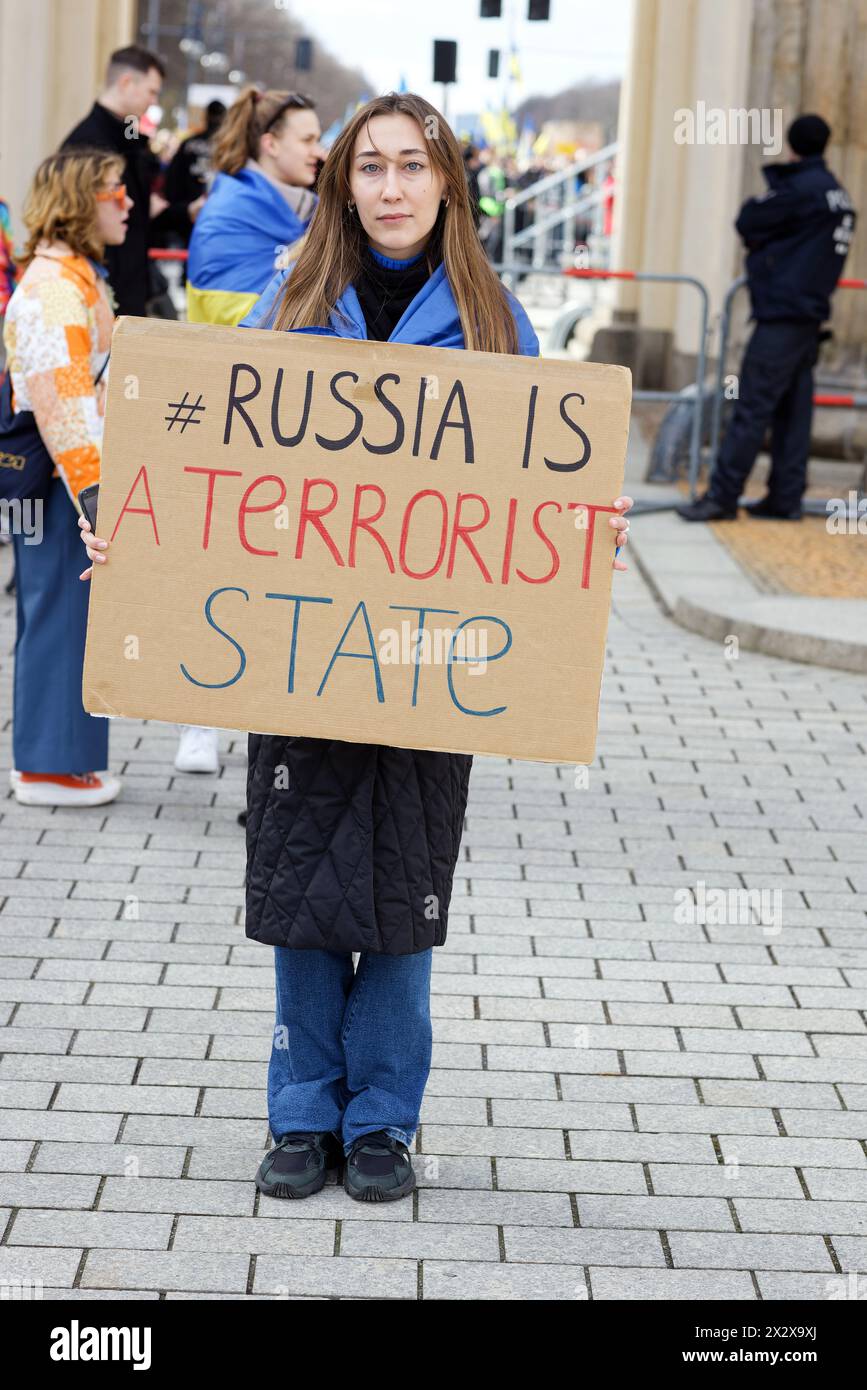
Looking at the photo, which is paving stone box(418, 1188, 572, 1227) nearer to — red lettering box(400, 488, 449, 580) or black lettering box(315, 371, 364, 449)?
red lettering box(400, 488, 449, 580)

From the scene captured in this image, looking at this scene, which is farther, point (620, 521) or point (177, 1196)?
point (177, 1196)

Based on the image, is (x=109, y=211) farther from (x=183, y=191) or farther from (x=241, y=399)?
(x=183, y=191)

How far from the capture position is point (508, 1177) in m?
3.71

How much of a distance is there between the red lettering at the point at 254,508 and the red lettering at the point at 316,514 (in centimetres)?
4

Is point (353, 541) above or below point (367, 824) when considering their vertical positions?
above

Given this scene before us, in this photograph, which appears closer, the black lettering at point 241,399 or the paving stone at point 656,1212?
the black lettering at point 241,399

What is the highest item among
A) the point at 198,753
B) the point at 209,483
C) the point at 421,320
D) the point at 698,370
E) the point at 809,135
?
the point at 809,135

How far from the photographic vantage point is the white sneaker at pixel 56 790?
19.5ft

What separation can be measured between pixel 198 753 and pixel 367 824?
2980 mm

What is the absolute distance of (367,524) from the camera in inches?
130

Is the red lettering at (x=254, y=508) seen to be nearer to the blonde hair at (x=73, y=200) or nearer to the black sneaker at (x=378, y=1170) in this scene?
the black sneaker at (x=378, y=1170)

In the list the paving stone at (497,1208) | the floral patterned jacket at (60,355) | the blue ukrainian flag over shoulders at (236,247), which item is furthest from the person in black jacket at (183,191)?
the paving stone at (497,1208)

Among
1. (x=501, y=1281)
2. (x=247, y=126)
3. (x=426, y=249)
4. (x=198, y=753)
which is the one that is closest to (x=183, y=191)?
(x=247, y=126)
